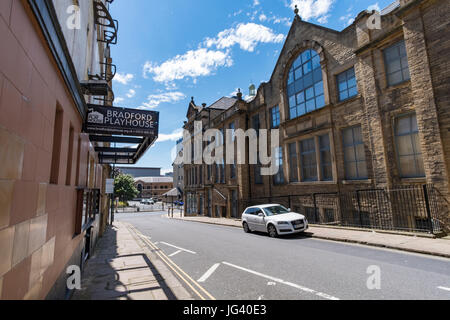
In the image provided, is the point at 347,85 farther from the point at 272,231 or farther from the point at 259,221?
the point at 272,231

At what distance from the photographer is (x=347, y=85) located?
14.7m

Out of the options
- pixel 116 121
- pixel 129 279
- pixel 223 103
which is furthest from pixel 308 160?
pixel 223 103

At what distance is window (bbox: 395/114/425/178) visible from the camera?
11.3 m

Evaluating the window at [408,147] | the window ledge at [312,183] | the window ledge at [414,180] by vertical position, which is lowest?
the window ledge at [414,180]

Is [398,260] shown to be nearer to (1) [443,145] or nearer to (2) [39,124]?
(1) [443,145]

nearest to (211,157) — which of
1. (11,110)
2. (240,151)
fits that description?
(240,151)

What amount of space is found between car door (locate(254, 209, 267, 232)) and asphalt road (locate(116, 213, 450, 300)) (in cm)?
317

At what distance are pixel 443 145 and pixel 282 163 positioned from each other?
1033 centimetres

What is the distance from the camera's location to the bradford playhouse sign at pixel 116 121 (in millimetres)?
6617

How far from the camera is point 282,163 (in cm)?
1912

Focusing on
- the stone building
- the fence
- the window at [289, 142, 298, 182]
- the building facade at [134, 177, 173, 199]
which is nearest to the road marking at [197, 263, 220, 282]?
the fence

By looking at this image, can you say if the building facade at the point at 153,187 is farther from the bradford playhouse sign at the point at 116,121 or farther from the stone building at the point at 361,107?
the bradford playhouse sign at the point at 116,121

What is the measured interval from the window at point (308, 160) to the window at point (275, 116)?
133 inches

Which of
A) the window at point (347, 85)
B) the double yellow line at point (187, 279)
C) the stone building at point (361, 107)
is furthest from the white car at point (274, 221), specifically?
the window at point (347, 85)
